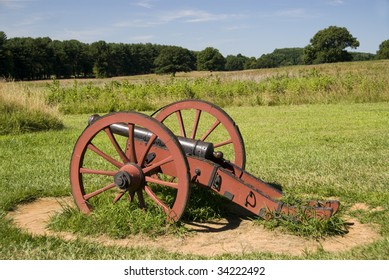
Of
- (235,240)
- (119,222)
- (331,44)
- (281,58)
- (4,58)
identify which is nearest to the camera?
(235,240)

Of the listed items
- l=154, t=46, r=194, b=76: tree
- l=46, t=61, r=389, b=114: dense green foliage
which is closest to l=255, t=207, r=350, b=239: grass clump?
l=46, t=61, r=389, b=114: dense green foliage

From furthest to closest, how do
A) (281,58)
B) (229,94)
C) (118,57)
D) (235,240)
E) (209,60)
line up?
(281,58) < (209,60) < (118,57) < (229,94) < (235,240)

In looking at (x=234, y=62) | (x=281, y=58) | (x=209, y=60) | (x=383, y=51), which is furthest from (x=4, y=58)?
(x=281, y=58)

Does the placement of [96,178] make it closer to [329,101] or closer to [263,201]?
[263,201]

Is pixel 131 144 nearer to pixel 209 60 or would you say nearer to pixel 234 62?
pixel 209 60

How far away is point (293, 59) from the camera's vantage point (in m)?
128

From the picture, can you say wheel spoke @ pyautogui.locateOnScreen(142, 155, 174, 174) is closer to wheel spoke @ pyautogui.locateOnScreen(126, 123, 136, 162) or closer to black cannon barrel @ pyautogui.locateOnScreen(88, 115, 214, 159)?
wheel spoke @ pyautogui.locateOnScreen(126, 123, 136, 162)

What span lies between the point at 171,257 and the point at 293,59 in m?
130

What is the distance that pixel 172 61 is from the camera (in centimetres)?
9488

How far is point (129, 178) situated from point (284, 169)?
313cm

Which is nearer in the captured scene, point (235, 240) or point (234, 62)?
point (235, 240)

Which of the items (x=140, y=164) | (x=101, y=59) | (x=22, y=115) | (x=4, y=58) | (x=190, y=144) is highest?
(x=101, y=59)

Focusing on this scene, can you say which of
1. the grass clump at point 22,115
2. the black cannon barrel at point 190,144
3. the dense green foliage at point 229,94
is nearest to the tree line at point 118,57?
the dense green foliage at point 229,94
